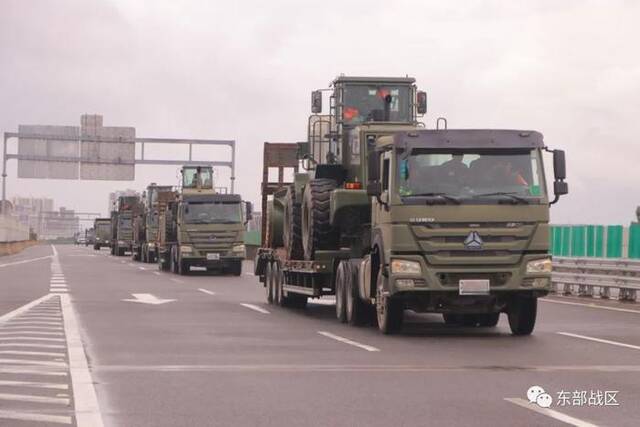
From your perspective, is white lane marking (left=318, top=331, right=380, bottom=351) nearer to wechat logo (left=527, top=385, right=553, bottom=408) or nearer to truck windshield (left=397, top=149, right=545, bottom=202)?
truck windshield (left=397, top=149, right=545, bottom=202)

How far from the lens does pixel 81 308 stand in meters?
22.2

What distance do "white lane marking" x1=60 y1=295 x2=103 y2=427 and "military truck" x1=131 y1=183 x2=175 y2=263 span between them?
38235 mm

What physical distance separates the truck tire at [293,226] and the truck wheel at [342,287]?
2.45m

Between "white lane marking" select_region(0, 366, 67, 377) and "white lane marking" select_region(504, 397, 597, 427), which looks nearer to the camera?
"white lane marking" select_region(504, 397, 597, 427)

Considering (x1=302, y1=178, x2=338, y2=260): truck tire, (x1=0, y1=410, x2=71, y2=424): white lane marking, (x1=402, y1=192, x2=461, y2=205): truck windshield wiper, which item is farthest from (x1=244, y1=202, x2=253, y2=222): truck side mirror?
(x1=0, y1=410, x2=71, y2=424): white lane marking

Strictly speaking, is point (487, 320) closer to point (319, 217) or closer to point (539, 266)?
point (539, 266)

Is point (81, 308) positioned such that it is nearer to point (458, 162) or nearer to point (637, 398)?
point (458, 162)

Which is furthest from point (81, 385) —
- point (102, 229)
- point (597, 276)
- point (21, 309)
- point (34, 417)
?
point (102, 229)

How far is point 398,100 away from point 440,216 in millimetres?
5829

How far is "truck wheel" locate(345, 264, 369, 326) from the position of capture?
60.7 ft

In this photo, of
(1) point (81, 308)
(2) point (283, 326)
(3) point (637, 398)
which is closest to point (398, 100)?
(2) point (283, 326)

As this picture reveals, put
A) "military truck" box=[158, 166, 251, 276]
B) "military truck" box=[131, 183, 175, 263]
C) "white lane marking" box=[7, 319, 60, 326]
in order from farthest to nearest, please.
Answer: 1. "military truck" box=[131, 183, 175, 263]
2. "military truck" box=[158, 166, 251, 276]
3. "white lane marking" box=[7, 319, 60, 326]

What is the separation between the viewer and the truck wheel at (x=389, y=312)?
55.3 feet

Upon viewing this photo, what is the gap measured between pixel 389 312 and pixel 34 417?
844 cm
